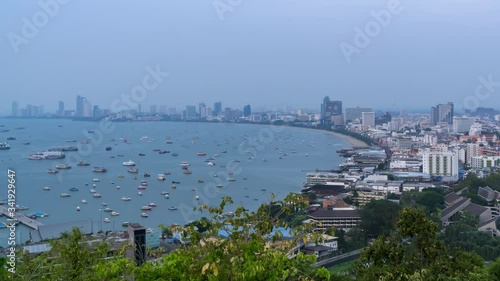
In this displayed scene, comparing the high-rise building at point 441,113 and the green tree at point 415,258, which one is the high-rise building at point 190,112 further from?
the green tree at point 415,258

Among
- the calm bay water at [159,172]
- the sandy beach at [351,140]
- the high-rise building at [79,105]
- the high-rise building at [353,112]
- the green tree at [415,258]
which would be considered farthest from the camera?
the high-rise building at [353,112]

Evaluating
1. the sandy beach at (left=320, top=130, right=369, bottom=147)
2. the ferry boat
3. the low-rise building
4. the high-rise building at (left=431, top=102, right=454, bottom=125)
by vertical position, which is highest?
the high-rise building at (left=431, top=102, right=454, bottom=125)

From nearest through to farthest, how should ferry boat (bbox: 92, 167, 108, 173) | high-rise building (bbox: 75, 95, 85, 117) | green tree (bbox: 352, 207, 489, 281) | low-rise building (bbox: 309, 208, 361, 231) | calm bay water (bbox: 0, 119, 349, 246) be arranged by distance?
green tree (bbox: 352, 207, 489, 281)
low-rise building (bbox: 309, 208, 361, 231)
calm bay water (bbox: 0, 119, 349, 246)
ferry boat (bbox: 92, 167, 108, 173)
high-rise building (bbox: 75, 95, 85, 117)

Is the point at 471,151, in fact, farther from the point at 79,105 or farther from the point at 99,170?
the point at 79,105

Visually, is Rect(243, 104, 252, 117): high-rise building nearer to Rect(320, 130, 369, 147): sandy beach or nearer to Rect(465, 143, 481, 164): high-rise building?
Rect(320, 130, 369, 147): sandy beach

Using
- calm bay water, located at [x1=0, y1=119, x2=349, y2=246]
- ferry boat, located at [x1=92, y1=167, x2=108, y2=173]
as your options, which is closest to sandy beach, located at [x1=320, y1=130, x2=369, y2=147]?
calm bay water, located at [x1=0, y1=119, x2=349, y2=246]

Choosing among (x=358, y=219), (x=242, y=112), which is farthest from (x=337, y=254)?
(x=242, y=112)

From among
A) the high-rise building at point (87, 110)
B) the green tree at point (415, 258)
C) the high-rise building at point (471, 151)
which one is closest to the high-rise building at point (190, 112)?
the high-rise building at point (87, 110)
